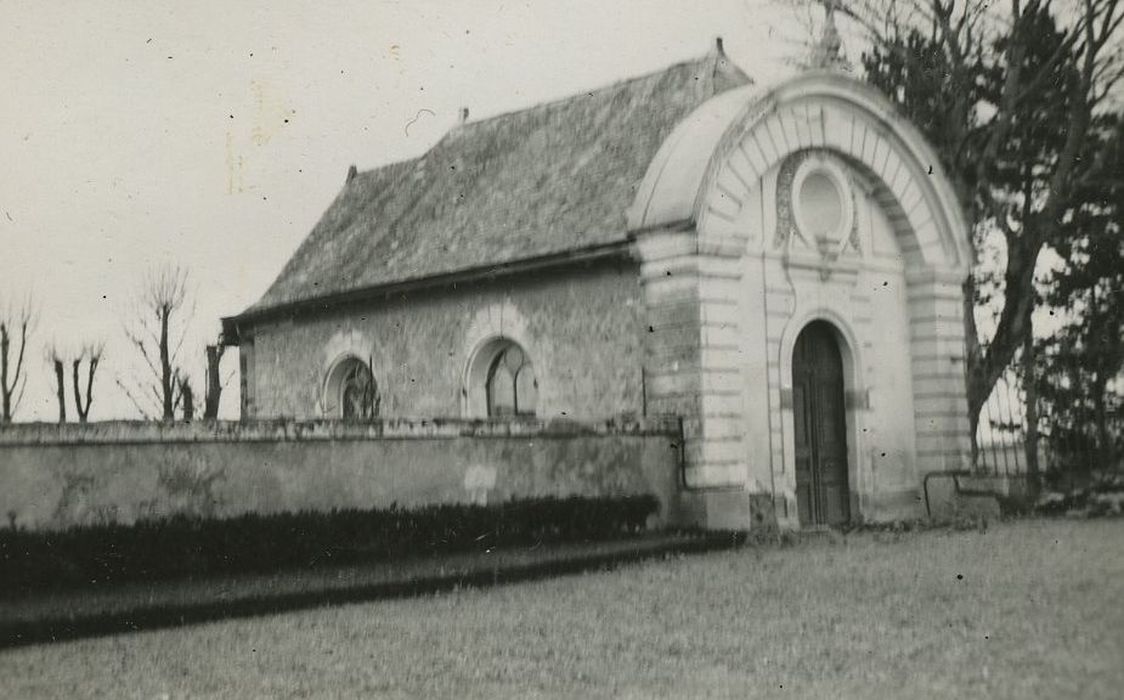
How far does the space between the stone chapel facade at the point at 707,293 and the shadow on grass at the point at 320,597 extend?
1546 millimetres

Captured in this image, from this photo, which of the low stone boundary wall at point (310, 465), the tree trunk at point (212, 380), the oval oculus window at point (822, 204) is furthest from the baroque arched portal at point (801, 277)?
the tree trunk at point (212, 380)

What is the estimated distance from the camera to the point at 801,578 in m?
11.6

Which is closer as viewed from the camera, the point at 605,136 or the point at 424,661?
the point at 424,661

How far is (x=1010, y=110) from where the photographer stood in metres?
21.6

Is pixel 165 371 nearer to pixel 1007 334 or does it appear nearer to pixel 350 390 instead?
pixel 350 390

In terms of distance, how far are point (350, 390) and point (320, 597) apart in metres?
10.8

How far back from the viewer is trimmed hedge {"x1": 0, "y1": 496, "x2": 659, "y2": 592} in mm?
9984

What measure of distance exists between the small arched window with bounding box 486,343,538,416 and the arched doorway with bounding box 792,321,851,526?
3735 millimetres

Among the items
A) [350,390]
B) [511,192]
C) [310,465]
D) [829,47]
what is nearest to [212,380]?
[350,390]

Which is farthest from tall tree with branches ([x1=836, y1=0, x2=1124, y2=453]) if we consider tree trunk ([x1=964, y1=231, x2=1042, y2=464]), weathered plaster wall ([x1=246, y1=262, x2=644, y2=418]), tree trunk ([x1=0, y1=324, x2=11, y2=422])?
tree trunk ([x1=0, y1=324, x2=11, y2=422])

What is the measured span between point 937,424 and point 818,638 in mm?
10439

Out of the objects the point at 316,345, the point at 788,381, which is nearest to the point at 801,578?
the point at 788,381

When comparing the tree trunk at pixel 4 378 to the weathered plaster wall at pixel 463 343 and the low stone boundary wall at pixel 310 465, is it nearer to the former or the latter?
the low stone boundary wall at pixel 310 465

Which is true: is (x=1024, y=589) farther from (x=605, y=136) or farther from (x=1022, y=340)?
(x=1022, y=340)
